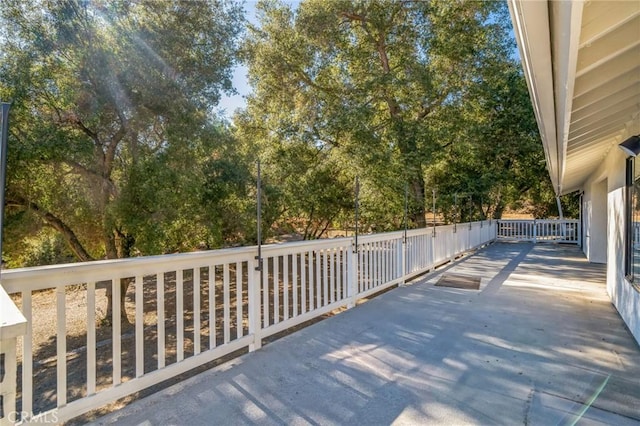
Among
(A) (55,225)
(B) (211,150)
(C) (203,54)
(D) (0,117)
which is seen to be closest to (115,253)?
(A) (55,225)

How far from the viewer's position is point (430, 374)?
239cm

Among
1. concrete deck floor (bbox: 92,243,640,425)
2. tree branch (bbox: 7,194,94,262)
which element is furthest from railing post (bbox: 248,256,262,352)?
tree branch (bbox: 7,194,94,262)

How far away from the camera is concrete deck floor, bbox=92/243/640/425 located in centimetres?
192

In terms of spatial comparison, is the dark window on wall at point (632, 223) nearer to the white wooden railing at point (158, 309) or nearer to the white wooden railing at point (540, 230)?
the white wooden railing at point (158, 309)

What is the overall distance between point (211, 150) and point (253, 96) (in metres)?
5.20

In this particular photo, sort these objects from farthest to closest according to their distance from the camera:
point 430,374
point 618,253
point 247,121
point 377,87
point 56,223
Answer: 1. point 247,121
2. point 377,87
3. point 56,223
4. point 618,253
5. point 430,374

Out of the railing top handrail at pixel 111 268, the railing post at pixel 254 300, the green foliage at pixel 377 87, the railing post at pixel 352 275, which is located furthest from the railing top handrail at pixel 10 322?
the green foliage at pixel 377 87

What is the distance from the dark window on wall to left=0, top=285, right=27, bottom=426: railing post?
4.27 m

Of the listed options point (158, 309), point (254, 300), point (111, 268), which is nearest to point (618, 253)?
point (254, 300)

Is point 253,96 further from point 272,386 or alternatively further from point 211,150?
point 272,386

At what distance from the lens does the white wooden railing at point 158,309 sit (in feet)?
5.45

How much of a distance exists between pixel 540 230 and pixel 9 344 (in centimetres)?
1486

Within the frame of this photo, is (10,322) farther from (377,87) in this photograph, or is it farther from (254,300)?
(377,87)

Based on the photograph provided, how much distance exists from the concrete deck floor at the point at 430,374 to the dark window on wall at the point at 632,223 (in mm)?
598
